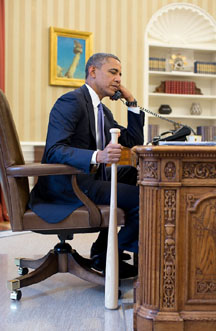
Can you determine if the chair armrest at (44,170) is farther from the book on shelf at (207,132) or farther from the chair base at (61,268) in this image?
the book on shelf at (207,132)

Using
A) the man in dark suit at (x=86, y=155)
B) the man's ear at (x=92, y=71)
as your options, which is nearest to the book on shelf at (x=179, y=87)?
the man in dark suit at (x=86, y=155)

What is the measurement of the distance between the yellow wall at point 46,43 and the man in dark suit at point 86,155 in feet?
9.74

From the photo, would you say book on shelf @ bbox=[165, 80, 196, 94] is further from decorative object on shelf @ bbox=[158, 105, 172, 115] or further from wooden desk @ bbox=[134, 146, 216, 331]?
wooden desk @ bbox=[134, 146, 216, 331]

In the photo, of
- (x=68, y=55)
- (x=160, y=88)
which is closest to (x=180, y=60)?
(x=160, y=88)

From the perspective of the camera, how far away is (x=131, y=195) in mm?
2334

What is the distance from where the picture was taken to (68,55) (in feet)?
18.7

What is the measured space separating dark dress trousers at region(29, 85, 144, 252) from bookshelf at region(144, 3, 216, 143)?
3.62m

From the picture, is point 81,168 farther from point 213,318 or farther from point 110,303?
point 213,318

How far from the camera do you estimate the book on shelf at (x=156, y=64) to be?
620cm

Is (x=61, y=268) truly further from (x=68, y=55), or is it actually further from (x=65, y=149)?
(x=68, y=55)

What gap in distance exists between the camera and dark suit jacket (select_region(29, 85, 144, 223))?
2.26 m

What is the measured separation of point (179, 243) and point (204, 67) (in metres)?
5.01

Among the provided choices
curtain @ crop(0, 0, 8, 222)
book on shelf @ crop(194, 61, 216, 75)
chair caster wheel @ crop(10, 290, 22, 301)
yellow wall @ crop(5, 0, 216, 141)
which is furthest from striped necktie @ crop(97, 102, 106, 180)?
book on shelf @ crop(194, 61, 216, 75)

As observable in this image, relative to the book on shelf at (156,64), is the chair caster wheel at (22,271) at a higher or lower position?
lower
